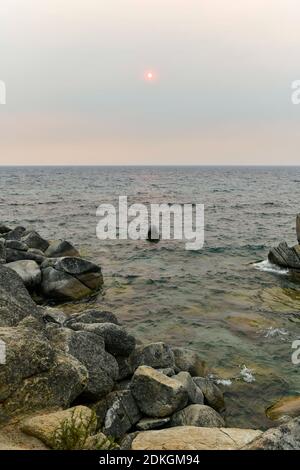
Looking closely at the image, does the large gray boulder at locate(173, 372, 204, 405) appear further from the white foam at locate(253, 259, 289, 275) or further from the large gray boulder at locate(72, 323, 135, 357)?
the white foam at locate(253, 259, 289, 275)

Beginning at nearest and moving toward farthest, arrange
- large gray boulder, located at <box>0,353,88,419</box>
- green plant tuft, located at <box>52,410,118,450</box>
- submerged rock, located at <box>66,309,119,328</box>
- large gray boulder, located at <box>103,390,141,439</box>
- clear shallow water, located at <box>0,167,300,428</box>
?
green plant tuft, located at <box>52,410,118,450</box> < large gray boulder, located at <box>0,353,88,419</box> < large gray boulder, located at <box>103,390,141,439</box> < submerged rock, located at <box>66,309,119,328</box> < clear shallow water, located at <box>0,167,300,428</box>

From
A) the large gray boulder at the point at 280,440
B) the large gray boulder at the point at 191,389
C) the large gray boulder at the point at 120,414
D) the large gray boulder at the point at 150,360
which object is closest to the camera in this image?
the large gray boulder at the point at 280,440

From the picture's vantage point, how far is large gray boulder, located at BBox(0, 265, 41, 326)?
8922 mm

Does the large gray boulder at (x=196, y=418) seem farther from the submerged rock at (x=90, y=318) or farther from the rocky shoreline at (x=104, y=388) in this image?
the submerged rock at (x=90, y=318)

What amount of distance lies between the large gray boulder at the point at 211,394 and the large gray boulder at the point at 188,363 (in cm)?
82

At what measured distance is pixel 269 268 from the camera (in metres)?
25.0

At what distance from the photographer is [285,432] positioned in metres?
5.01

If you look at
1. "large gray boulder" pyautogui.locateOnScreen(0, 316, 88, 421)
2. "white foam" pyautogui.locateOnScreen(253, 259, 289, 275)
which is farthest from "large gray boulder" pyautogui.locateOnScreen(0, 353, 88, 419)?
"white foam" pyautogui.locateOnScreen(253, 259, 289, 275)

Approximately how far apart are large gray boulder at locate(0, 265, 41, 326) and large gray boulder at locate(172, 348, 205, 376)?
14.3 ft

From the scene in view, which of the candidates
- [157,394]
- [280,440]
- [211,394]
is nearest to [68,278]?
[211,394]

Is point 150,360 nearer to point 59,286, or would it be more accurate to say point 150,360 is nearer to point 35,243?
point 59,286

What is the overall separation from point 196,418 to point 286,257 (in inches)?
720

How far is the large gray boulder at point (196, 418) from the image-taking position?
8203 millimetres

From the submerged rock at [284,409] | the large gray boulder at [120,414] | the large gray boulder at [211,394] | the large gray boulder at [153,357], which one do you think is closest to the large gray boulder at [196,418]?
the large gray boulder at [120,414]
